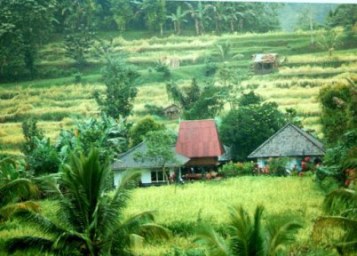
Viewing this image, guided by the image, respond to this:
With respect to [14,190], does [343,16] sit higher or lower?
higher

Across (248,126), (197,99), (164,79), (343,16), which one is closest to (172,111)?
(197,99)

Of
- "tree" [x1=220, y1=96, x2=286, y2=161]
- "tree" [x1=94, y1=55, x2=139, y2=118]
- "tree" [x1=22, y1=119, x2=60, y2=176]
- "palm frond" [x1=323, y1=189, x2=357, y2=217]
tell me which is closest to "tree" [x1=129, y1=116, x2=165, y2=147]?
"tree" [x1=94, y1=55, x2=139, y2=118]

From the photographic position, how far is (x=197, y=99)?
1069cm

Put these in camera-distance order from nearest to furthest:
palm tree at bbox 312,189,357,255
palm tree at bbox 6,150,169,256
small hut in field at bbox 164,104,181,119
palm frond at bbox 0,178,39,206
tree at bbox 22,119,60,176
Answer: palm tree at bbox 6,150,169,256 → palm tree at bbox 312,189,357,255 → palm frond at bbox 0,178,39,206 → tree at bbox 22,119,60,176 → small hut in field at bbox 164,104,181,119

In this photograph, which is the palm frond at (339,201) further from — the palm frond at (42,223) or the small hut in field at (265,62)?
the palm frond at (42,223)

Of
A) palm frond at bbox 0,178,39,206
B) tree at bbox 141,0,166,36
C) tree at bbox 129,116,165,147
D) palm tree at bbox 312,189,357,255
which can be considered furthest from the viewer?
tree at bbox 141,0,166,36

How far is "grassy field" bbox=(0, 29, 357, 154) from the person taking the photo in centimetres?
1031

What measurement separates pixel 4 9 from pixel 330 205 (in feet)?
16.3

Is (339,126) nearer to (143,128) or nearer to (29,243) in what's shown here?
(143,128)

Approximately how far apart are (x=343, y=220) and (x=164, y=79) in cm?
361

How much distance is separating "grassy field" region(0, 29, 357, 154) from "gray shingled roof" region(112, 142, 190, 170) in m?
0.47

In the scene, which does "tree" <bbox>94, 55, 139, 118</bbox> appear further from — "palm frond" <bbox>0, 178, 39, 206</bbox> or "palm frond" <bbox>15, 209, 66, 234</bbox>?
"palm frond" <bbox>15, 209, 66, 234</bbox>

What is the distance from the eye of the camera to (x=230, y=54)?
1092 centimetres

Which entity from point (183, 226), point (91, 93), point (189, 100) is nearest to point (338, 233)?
point (183, 226)
